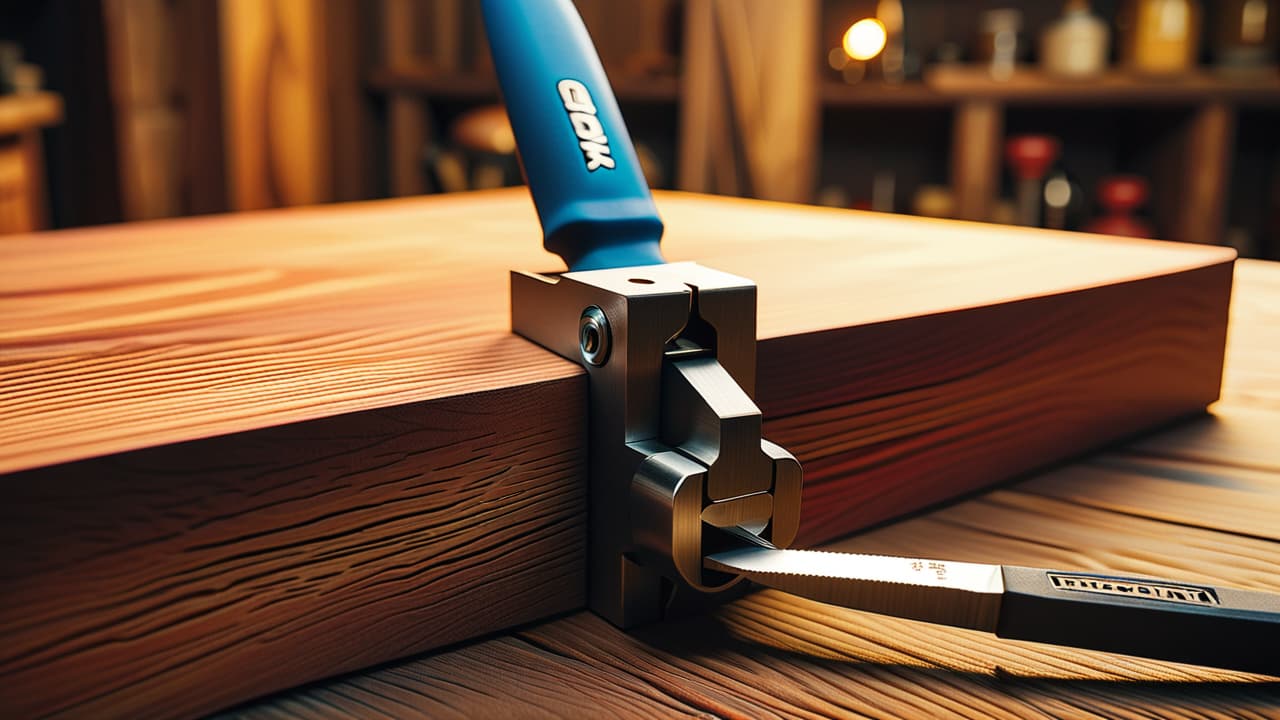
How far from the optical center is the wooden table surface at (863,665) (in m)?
0.38

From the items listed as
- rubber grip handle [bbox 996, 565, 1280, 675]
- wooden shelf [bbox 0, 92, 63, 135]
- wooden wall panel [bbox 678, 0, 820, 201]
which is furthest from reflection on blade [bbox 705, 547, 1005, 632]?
wooden shelf [bbox 0, 92, 63, 135]

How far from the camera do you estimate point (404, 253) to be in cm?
73

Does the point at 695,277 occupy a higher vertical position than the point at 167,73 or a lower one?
lower

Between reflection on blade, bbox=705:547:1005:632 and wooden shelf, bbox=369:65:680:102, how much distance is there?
1784mm

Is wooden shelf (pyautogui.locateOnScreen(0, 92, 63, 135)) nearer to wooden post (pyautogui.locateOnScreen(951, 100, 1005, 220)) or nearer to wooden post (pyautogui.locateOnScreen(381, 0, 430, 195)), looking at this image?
wooden post (pyautogui.locateOnScreen(381, 0, 430, 195))

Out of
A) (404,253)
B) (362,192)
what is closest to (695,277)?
(404,253)

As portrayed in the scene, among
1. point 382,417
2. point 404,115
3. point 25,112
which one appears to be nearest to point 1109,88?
point 404,115

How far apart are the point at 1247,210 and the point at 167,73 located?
2.01 m

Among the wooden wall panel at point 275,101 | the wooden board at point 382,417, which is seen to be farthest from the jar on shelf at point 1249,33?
the wooden wall panel at point 275,101

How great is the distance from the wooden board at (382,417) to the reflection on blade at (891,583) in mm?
95

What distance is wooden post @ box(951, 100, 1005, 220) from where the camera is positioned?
1.92 metres

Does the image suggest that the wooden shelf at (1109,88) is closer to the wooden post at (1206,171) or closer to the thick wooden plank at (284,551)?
the wooden post at (1206,171)

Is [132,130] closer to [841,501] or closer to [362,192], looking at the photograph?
[362,192]

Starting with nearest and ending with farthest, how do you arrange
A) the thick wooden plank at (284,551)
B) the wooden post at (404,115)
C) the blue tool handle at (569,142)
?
the thick wooden plank at (284,551) < the blue tool handle at (569,142) < the wooden post at (404,115)
